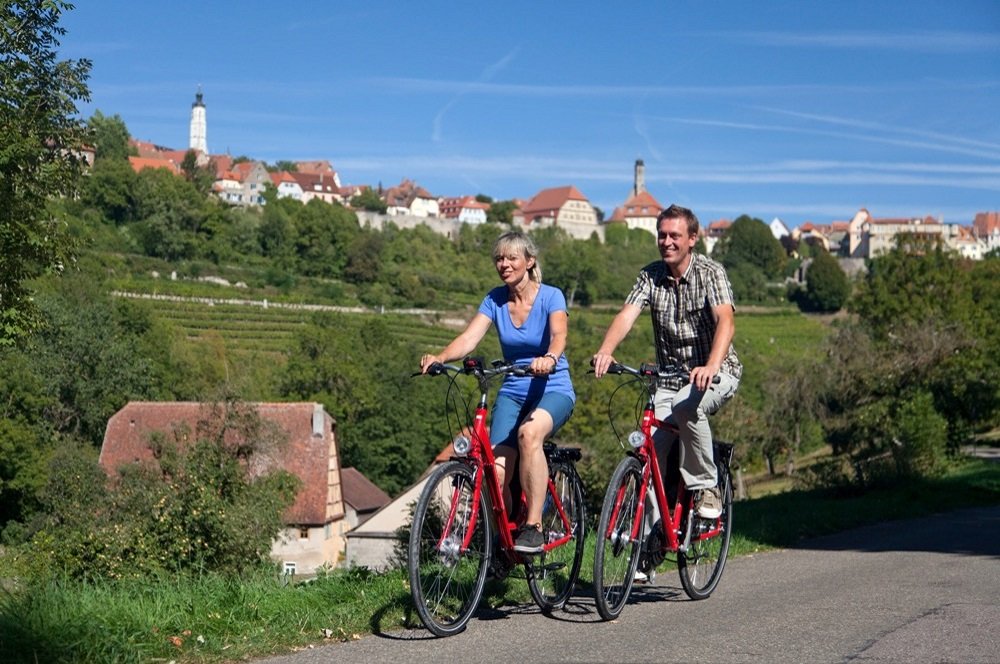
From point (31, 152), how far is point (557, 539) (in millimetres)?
18293

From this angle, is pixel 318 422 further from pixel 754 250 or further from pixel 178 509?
pixel 754 250

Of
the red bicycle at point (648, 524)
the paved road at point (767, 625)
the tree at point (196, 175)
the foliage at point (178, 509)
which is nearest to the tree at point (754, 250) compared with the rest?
the tree at point (196, 175)

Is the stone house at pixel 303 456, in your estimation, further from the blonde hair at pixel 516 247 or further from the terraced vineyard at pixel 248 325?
the blonde hair at pixel 516 247

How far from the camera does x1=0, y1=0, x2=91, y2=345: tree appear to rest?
2228 centimetres

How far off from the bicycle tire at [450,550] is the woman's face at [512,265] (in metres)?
1.13

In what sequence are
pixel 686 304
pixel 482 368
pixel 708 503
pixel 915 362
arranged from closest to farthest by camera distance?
pixel 482 368 → pixel 686 304 → pixel 708 503 → pixel 915 362

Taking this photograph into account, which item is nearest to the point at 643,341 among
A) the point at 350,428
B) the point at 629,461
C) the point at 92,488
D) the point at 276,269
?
the point at 350,428

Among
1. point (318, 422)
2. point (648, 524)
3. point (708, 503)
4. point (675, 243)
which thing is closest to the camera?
point (648, 524)

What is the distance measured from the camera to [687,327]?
7043 mm

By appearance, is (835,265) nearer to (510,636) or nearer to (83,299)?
(83,299)

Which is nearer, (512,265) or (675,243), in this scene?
(512,265)

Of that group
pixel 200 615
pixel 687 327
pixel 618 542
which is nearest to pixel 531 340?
pixel 687 327

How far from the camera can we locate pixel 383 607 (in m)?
6.12

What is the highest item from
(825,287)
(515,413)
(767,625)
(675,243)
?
(825,287)
